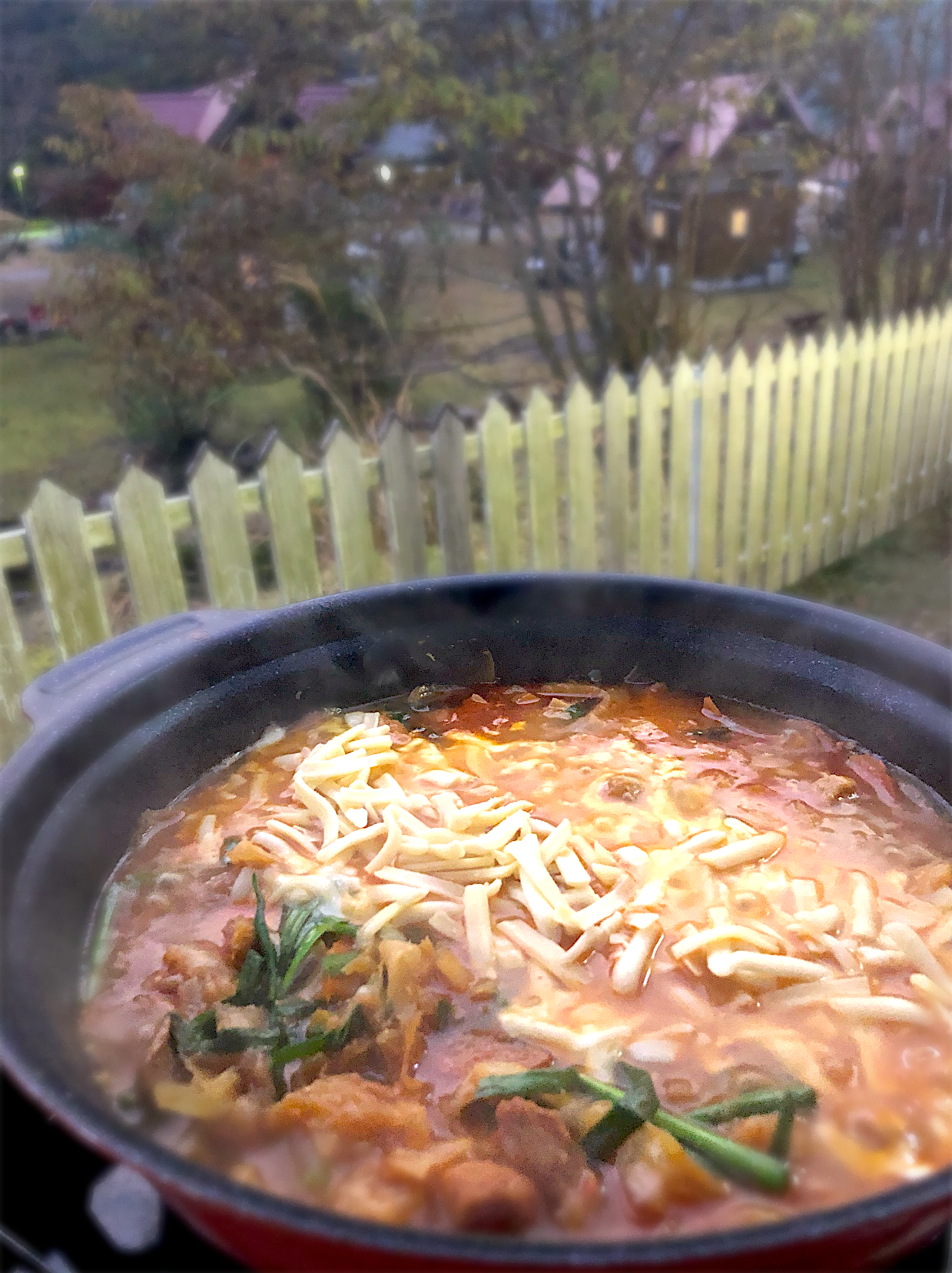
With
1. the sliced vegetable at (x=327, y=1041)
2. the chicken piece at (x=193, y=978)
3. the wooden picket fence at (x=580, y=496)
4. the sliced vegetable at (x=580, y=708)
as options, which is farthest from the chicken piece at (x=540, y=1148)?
the wooden picket fence at (x=580, y=496)

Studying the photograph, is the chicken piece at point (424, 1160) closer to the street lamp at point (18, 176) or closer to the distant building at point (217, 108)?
the distant building at point (217, 108)

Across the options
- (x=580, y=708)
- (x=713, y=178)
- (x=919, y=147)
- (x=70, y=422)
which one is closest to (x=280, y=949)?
(x=580, y=708)

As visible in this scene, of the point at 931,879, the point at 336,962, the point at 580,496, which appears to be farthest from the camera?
the point at 580,496

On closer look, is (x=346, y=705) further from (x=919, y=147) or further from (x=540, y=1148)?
(x=919, y=147)

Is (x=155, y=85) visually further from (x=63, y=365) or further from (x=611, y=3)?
(x=611, y=3)

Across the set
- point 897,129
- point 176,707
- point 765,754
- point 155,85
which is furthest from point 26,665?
point 897,129

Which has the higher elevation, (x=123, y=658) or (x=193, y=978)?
(x=123, y=658)

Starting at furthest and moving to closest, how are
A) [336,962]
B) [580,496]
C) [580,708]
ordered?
[580,496] < [580,708] < [336,962]

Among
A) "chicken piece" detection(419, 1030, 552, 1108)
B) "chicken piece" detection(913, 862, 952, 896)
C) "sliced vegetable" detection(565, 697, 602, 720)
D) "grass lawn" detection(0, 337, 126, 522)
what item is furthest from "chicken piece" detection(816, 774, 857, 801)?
"grass lawn" detection(0, 337, 126, 522)
